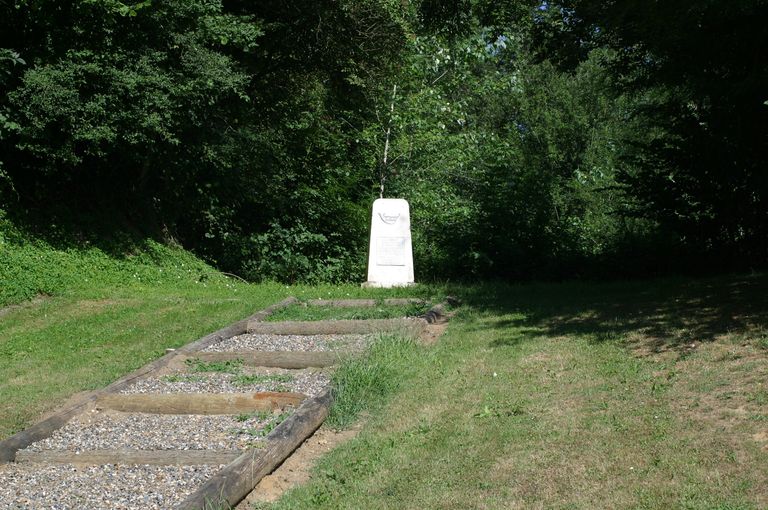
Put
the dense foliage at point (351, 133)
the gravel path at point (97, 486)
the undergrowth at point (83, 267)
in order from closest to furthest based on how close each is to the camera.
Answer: the gravel path at point (97, 486), the dense foliage at point (351, 133), the undergrowth at point (83, 267)

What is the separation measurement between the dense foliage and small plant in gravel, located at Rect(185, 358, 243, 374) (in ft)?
20.9

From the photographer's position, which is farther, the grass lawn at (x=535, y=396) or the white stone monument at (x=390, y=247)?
the white stone monument at (x=390, y=247)

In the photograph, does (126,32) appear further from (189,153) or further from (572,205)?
(572,205)

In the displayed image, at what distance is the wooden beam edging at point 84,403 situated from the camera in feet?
21.0

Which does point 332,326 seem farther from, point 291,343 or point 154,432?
point 154,432

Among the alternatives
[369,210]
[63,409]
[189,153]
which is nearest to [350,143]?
[369,210]

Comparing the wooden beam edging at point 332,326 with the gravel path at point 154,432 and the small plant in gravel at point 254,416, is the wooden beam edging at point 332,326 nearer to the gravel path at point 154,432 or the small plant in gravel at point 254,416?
the small plant in gravel at point 254,416

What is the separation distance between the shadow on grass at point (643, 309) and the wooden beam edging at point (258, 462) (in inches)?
111

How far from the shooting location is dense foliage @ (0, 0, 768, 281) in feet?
43.6

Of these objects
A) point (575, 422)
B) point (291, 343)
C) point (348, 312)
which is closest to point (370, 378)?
point (575, 422)

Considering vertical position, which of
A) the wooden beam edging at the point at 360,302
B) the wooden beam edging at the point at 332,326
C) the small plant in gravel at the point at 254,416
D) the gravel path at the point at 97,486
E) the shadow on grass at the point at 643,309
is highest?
the shadow on grass at the point at 643,309

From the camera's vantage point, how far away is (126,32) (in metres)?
16.2

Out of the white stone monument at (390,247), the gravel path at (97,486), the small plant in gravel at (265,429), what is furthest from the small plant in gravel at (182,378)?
the white stone monument at (390,247)

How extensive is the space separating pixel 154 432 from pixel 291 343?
11.9 feet
